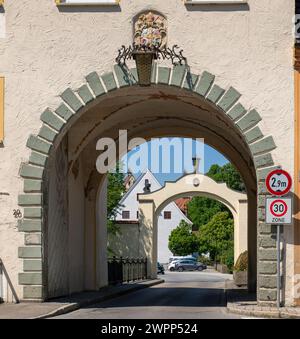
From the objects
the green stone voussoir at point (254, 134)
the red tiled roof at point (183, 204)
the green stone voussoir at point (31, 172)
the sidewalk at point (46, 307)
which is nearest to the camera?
the sidewalk at point (46, 307)

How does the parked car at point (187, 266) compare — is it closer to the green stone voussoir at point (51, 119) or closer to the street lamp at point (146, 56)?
the green stone voussoir at point (51, 119)

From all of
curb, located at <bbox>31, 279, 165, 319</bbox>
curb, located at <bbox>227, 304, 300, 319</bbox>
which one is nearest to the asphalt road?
curb, located at <bbox>31, 279, 165, 319</bbox>

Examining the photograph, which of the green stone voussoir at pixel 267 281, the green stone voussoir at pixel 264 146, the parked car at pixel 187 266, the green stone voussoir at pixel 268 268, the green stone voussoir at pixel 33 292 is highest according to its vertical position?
the green stone voussoir at pixel 264 146

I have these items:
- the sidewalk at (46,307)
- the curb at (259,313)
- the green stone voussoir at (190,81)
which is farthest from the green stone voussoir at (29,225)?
the curb at (259,313)

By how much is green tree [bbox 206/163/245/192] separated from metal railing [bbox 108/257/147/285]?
136 ft

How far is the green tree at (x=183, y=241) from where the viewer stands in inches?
3430

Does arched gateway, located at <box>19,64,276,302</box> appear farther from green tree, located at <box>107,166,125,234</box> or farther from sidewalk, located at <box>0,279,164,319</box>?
green tree, located at <box>107,166,125,234</box>

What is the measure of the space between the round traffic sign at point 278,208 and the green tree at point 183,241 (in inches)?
2727

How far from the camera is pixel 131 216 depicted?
8562 cm

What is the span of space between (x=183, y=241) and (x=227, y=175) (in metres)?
7.66

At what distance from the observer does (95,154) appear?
25891 millimetres

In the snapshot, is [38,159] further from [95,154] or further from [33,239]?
[95,154]

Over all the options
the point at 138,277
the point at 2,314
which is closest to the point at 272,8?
the point at 2,314

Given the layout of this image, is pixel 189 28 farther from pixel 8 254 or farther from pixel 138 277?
pixel 138 277
